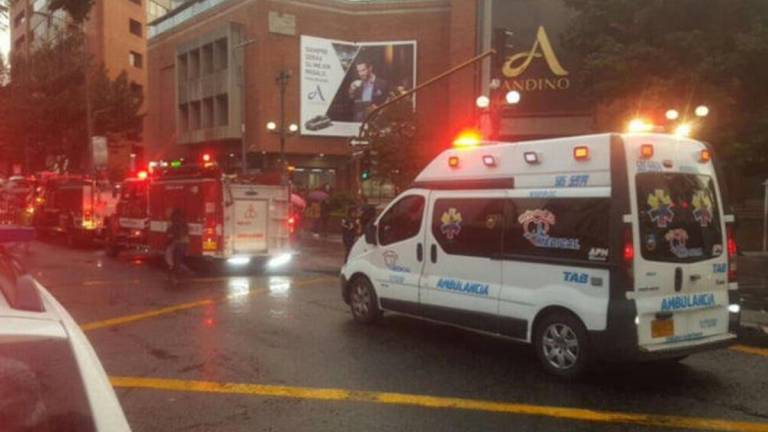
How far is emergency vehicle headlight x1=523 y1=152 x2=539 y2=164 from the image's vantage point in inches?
307

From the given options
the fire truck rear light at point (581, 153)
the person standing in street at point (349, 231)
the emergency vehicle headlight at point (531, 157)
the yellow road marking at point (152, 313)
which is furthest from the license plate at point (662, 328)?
the person standing in street at point (349, 231)

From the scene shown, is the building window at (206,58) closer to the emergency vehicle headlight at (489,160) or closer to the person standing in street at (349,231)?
the person standing in street at (349,231)

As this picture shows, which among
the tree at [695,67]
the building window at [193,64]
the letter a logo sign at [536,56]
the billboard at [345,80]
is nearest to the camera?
the tree at [695,67]

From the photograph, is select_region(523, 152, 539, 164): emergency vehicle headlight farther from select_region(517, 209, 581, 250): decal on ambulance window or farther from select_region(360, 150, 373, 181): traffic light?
select_region(360, 150, 373, 181): traffic light

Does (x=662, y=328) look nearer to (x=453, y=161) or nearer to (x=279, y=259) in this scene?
(x=453, y=161)

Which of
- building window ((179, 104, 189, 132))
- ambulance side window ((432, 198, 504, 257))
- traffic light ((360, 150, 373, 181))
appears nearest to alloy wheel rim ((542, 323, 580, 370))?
ambulance side window ((432, 198, 504, 257))

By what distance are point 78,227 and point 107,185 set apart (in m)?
1.66

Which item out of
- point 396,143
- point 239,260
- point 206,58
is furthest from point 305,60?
point 239,260

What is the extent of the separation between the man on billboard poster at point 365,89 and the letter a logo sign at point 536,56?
9240mm

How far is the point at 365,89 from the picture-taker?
48.4 meters

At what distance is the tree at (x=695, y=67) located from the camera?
21.9 m

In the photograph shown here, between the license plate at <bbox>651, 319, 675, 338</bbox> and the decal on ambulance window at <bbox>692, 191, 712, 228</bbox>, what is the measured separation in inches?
41.1

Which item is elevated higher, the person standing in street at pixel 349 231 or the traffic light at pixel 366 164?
the traffic light at pixel 366 164

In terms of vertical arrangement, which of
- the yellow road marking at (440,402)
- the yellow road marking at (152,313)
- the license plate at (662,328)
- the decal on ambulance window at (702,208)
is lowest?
the yellow road marking at (440,402)
